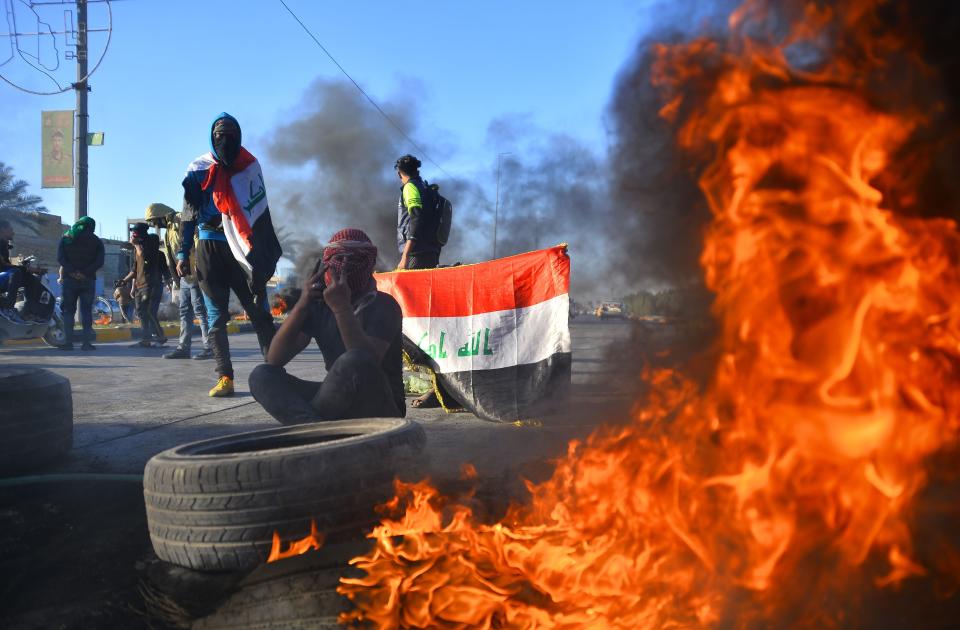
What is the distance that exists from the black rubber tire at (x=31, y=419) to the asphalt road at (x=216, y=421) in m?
0.15

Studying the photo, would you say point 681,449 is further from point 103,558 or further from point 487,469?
point 103,558

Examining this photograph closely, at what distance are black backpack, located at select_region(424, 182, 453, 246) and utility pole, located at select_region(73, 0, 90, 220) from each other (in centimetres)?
1136

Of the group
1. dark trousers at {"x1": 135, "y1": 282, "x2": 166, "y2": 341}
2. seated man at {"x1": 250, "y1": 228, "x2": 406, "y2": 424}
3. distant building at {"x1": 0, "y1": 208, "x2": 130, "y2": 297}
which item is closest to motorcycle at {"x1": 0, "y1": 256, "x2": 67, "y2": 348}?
dark trousers at {"x1": 135, "y1": 282, "x2": 166, "y2": 341}

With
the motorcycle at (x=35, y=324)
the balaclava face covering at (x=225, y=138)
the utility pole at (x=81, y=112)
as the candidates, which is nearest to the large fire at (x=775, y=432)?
the balaclava face covering at (x=225, y=138)

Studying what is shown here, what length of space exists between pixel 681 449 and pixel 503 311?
3255 millimetres

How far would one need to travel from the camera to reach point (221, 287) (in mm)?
6004

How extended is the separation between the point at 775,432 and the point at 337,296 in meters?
2.36

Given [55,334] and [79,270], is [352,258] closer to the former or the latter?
[79,270]

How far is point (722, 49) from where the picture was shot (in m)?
2.58

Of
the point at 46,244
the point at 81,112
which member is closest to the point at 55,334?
the point at 81,112

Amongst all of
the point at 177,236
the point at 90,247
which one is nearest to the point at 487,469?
the point at 177,236

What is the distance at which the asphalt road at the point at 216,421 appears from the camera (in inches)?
152

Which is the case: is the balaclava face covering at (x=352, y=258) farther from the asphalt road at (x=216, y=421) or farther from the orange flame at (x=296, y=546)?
the orange flame at (x=296, y=546)

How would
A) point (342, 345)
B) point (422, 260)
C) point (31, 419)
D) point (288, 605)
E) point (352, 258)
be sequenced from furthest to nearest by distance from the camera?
point (422, 260), point (342, 345), point (352, 258), point (31, 419), point (288, 605)
